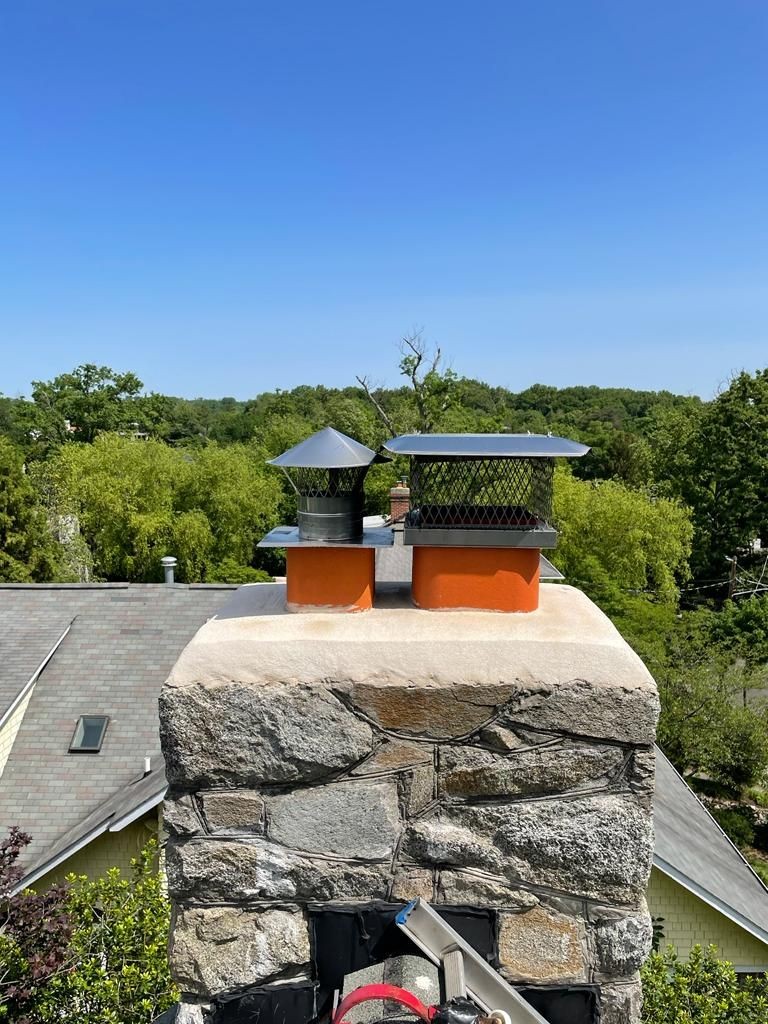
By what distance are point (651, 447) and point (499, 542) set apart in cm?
3260

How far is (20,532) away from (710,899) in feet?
52.4

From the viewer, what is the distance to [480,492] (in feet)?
6.12

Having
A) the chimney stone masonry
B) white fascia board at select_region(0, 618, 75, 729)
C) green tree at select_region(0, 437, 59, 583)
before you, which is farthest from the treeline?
white fascia board at select_region(0, 618, 75, 729)

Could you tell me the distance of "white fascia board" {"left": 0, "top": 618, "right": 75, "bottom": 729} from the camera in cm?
728

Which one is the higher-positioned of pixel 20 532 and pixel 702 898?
pixel 20 532

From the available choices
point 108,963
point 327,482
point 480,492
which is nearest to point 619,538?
point 108,963

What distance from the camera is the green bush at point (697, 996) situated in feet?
9.06

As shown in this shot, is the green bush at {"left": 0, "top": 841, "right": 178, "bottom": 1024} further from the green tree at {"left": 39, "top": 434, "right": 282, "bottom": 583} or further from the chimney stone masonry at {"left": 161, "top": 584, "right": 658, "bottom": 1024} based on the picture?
the green tree at {"left": 39, "top": 434, "right": 282, "bottom": 583}

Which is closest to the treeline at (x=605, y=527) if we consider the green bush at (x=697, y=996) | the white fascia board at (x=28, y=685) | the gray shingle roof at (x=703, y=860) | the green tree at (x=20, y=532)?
the green tree at (x=20, y=532)

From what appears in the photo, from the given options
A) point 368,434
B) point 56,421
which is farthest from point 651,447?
point 56,421

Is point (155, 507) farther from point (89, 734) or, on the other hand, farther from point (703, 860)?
point (703, 860)

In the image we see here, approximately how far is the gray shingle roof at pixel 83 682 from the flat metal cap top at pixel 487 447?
6.64 meters

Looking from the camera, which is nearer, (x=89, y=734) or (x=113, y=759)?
(x=113, y=759)

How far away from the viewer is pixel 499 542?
1742 mm
